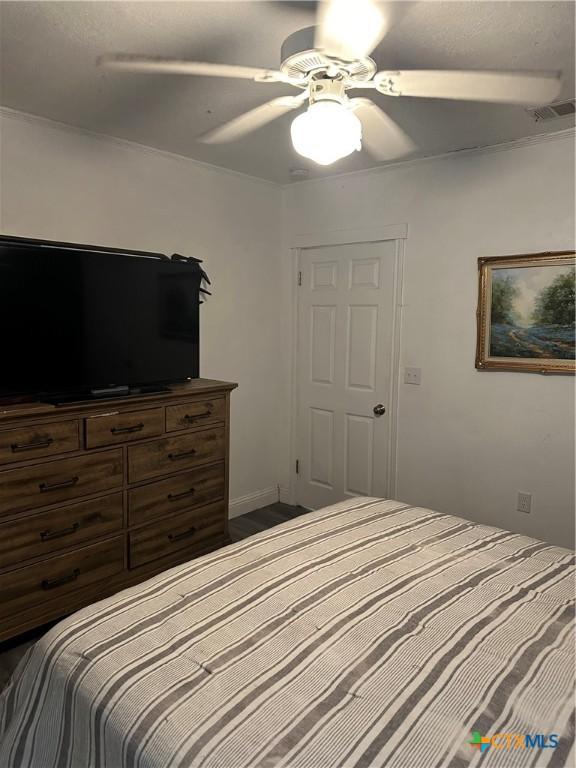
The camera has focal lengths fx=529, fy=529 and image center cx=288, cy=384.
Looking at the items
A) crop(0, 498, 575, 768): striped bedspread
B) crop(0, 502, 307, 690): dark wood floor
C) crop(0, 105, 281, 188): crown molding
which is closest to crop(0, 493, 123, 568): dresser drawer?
crop(0, 502, 307, 690): dark wood floor

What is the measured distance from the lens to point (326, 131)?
1701 mm

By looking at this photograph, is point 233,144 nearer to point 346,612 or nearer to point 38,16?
point 38,16

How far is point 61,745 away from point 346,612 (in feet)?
2.47

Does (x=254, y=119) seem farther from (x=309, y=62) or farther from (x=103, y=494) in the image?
(x=103, y=494)

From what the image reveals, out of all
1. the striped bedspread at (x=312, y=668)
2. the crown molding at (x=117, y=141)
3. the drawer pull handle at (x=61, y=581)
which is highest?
the crown molding at (x=117, y=141)

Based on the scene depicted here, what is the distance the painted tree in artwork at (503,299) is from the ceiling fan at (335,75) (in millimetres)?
1133

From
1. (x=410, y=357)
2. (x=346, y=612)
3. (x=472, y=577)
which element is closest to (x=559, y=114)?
(x=410, y=357)

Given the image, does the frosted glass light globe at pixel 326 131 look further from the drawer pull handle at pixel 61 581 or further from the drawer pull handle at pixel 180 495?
the drawer pull handle at pixel 61 581

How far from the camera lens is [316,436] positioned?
4102 mm

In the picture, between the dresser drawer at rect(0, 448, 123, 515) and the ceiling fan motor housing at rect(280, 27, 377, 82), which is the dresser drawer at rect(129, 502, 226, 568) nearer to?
the dresser drawer at rect(0, 448, 123, 515)

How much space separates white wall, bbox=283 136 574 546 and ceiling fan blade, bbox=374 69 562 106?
2.16 feet

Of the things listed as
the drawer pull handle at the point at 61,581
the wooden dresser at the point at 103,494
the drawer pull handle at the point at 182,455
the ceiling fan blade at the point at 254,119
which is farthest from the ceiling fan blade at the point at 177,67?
the drawer pull handle at the point at 61,581

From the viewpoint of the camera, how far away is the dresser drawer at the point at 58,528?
2270 mm

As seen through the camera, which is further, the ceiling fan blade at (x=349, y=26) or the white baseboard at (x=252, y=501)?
the white baseboard at (x=252, y=501)
